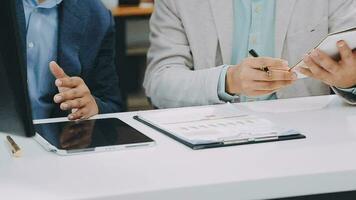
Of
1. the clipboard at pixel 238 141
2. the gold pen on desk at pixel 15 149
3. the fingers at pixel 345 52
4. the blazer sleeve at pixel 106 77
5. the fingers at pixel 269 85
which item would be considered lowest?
the blazer sleeve at pixel 106 77

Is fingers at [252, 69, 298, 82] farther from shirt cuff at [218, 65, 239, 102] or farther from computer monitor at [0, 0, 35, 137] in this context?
computer monitor at [0, 0, 35, 137]

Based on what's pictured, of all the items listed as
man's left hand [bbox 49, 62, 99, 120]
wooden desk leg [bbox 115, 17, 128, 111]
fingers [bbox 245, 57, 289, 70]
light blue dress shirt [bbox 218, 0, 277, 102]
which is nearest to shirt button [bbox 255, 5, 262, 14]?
light blue dress shirt [bbox 218, 0, 277, 102]

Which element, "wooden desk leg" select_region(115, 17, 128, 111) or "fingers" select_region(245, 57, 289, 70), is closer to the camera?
"fingers" select_region(245, 57, 289, 70)

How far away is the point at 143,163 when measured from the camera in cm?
90

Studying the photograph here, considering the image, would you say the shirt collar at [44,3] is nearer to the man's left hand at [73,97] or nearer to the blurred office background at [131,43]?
the man's left hand at [73,97]

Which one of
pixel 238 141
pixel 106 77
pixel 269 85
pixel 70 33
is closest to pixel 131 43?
pixel 106 77

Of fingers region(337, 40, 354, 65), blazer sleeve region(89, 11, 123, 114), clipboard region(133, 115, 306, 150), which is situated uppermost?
fingers region(337, 40, 354, 65)

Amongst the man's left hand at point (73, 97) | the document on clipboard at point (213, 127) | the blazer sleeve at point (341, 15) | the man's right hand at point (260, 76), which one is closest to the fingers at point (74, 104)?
the man's left hand at point (73, 97)

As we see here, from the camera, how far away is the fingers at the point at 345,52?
1271 millimetres

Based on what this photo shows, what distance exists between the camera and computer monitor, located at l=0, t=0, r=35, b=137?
803 mm

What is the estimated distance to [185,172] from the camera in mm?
851

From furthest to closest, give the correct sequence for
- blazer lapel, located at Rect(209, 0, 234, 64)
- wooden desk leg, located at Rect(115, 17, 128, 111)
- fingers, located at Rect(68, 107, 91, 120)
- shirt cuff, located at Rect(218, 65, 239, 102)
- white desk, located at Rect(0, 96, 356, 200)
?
wooden desk leg, located at Rect(115, 17, 128, 111) < blazer lapel, located at Rect(209, 0, 234, 64) < shirt cuff, located at Rect(218, 65, 239, 102) < fingers, located at Rect(68, 107, 91, 120) < white desk, located at Rect(0, 96, 356, 200)

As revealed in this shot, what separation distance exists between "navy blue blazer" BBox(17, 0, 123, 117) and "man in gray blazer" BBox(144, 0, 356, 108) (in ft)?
0.36

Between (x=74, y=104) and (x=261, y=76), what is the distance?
0.40 m
